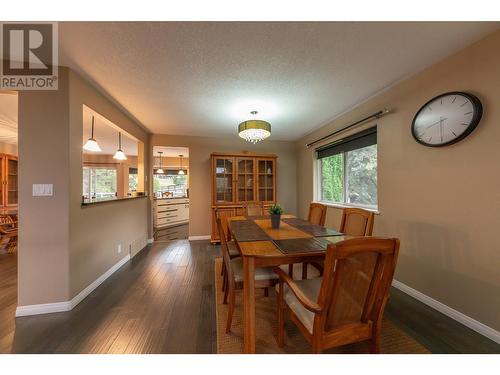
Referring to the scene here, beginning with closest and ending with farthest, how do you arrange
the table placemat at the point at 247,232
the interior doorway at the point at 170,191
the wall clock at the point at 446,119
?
the wall clock at the point at 446,119, the table placemat at the point at 247,232, the interior doorway at the point at 170,191

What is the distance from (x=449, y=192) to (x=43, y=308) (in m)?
3.72

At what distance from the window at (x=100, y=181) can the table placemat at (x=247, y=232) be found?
232 inches

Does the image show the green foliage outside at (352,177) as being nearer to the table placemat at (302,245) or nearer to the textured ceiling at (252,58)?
the textured ceiling at (252,58)

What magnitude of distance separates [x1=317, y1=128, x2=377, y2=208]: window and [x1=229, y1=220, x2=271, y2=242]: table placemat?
171 centimetres

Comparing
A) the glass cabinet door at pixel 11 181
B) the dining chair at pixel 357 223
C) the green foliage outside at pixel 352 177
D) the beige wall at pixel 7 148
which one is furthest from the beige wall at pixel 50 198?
the beige wall at pixel 7 148

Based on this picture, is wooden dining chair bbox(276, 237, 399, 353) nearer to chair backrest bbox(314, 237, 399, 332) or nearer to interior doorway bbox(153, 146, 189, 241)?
chair backrest bbox(314, 237, 399, 332)

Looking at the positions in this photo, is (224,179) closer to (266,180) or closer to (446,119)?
(266,180)

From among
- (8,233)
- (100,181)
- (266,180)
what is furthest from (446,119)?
(100,181)

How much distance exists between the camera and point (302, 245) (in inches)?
56.3

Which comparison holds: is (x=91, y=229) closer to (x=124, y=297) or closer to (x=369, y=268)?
(x=124, y=297)

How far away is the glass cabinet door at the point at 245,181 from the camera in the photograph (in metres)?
3.99

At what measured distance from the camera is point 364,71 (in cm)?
186

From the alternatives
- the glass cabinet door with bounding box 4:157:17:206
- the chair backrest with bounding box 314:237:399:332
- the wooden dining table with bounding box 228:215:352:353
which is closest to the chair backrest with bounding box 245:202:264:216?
the wooden dining table with bounding box 228:215:352:353
